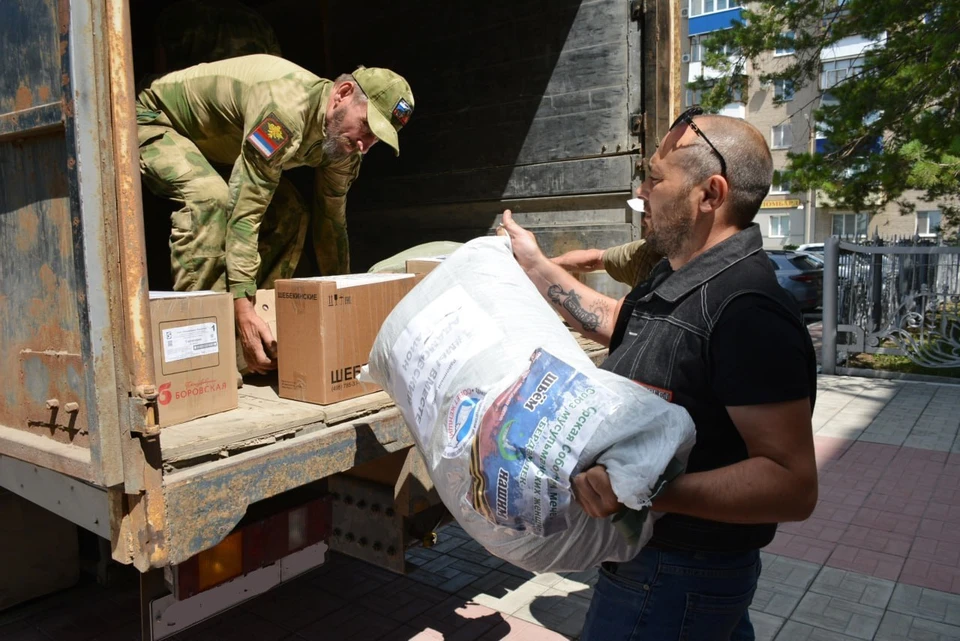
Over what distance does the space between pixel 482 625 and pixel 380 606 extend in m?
0.48

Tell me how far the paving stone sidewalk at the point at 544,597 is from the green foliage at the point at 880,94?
5.69 m

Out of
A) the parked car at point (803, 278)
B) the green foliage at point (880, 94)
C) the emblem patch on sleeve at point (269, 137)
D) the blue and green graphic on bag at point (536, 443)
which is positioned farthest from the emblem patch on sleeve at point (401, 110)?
the parked car at point (803, 278)

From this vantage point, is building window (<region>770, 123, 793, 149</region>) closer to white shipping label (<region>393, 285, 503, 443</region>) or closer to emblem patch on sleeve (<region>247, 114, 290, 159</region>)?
emblem patch on sleeve (<region>247, 114, 290, 159</region>)

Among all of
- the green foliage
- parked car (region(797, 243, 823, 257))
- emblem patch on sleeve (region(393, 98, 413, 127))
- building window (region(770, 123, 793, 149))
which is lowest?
parked car (region(797, 243, 823, 257))

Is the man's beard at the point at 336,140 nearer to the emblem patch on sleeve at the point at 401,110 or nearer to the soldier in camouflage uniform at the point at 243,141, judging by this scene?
the soldier in camouflage uniform at the point at 243,141

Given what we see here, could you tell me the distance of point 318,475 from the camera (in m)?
1.97

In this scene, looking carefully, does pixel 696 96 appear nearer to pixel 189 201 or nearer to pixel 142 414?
pixel 189 201

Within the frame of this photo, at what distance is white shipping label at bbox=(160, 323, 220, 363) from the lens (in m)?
Answer: 2.02

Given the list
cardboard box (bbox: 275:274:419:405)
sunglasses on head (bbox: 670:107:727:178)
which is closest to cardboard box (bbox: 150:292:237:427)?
cardboard box (bbox: 275:274:419:405)

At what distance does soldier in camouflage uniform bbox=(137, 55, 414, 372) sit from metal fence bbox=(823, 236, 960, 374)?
6.73 m

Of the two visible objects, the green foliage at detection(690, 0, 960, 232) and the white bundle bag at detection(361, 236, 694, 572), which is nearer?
the white bundle bag at detection(361, 236, 694, 572)

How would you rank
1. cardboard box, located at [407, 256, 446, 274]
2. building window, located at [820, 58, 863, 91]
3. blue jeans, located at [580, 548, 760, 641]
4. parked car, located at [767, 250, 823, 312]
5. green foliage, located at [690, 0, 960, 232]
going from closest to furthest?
1. blue jeans, located at [580, 548, 760, 641]
2. cardboard box, located at [407, 256, 446, 274]
3. green foliage, located at [690, 0, 960, 232]
4. building window, located at [820, 58, 863, 91]
5. parked car, located at [767, 250, 823, 312]

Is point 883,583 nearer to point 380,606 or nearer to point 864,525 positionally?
point 864,525

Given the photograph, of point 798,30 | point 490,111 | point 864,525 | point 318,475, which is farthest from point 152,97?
point 798,30
